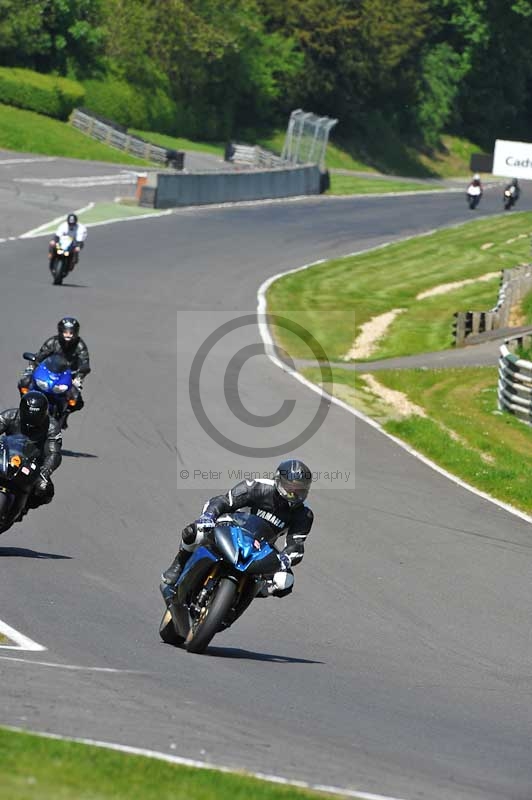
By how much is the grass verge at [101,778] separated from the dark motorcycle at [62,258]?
27365mm

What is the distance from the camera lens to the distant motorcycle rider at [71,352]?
60.1 ft

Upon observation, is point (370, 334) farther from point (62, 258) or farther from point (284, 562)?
point (284, 562)

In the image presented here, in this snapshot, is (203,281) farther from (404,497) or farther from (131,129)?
(131,129)

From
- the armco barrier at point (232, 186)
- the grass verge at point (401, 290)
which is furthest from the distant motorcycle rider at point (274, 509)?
the armco barrier at point (232, 186)

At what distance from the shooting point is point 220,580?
1061cm

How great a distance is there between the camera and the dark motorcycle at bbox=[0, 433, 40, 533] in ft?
44.2

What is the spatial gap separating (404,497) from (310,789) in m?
11.8

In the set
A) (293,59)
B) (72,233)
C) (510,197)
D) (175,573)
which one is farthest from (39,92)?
(175,573)

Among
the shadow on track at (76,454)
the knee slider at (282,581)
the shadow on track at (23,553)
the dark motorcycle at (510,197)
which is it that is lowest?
the dark motorcycle at (510,197)

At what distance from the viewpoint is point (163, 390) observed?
80.9 ft

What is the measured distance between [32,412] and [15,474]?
71 centimetres

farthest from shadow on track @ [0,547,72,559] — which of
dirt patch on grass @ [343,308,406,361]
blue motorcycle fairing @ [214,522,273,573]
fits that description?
dirt patch on grass @ [343,308,406,361]

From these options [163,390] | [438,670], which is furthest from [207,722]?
[163,390]

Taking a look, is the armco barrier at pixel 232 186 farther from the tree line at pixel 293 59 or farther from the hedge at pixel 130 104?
the tree line at pixel 293 59
